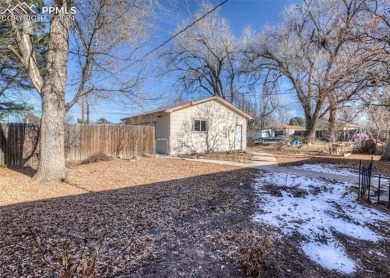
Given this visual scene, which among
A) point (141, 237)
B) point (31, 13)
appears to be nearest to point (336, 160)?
point (141, 237)

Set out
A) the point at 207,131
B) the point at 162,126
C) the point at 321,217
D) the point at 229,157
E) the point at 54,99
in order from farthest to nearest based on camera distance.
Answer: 1. the point at 207,131
2. the point at 162,126
3. the point at 229,157
4. the point at 54,99
5. the point at 321,217

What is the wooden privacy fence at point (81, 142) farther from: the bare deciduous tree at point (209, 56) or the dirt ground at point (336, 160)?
the bare deciduous tree at point (209, 56)

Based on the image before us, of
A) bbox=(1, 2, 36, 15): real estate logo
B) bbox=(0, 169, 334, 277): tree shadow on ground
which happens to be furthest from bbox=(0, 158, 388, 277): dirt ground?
bbox=(1, 2, 36, 15): real estate logo

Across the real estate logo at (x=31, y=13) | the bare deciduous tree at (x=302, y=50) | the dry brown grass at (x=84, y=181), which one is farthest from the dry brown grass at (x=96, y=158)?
the bare deciduous tree at (x=302, y=50)

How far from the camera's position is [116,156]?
12352mm

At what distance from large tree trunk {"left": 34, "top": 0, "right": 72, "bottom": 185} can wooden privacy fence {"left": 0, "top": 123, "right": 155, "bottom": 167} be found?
3555mm

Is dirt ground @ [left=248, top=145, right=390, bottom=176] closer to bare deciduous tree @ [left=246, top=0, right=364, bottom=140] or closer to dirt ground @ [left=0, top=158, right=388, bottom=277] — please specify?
bare deciduous tree @ [left=246, top=0, right=364, bottom=140]

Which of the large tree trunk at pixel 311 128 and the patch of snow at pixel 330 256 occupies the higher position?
the large tree trunk at pixel 311 128

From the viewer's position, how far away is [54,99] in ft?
22.1

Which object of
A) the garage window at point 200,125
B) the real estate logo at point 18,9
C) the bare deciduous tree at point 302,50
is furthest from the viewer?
the bare deciduous tree at point 302,50

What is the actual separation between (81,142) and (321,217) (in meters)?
9.98

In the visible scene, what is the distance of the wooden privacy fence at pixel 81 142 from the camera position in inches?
369

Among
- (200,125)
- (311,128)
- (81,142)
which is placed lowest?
(81,142)

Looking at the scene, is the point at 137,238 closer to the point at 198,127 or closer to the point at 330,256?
the point at 330,256
